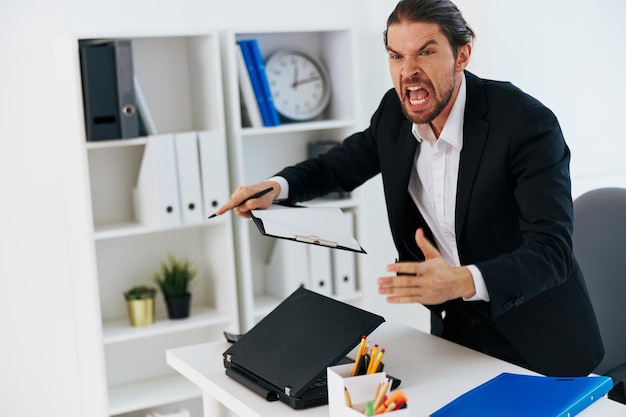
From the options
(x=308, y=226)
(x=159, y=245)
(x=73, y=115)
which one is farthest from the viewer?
(x=159, y=245)

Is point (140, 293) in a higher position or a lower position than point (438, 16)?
lower

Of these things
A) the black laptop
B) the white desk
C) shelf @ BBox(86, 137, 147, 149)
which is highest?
shelf @ BBox(86, 137, 147, 149)

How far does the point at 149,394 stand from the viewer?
3453 mm

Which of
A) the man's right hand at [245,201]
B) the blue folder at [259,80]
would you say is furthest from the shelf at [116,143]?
the man's right hand at [245,201]

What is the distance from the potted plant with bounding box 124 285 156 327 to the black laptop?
1602mm

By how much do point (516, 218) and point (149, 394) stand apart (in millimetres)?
2044

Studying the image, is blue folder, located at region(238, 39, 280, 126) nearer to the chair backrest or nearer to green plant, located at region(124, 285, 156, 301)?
green plant, located at region(124, 285, 156, 301)

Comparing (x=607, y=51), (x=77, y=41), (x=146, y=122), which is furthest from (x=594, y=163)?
(x=77, y=41)

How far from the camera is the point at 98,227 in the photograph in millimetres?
3406

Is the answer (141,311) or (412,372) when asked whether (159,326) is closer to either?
(141,311)

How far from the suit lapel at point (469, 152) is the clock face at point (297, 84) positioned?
69.1 inches

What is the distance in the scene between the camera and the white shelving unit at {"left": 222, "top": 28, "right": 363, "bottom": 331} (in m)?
3.45

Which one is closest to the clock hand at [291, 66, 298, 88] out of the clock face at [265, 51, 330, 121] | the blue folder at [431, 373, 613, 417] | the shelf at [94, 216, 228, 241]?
the clock face at [265, 51, 330, 121]

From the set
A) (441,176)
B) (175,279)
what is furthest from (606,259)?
(175,279)
